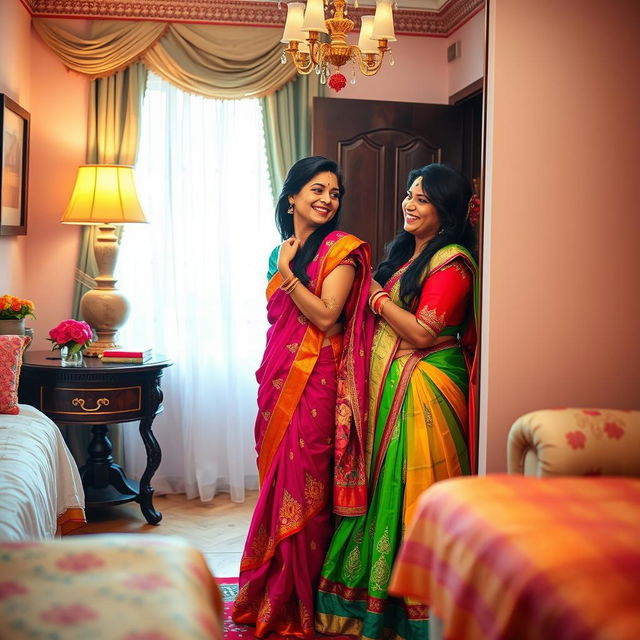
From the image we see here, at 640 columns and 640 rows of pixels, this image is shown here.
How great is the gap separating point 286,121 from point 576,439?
2.93m

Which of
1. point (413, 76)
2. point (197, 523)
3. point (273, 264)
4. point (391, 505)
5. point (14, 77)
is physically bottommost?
point (197, 523)

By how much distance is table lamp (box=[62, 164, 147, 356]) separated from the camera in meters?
4.15

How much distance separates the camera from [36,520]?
2.61 meters

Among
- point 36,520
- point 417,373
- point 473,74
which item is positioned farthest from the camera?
point 473,74

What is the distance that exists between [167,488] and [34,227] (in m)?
1.50

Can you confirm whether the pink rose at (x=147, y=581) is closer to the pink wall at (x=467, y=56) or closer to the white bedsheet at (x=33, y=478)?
the white bedsheet at (x=33, y=478)

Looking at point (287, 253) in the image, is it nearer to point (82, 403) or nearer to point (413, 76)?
point (82, 403)

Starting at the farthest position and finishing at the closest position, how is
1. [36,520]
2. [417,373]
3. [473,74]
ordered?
[473,74], [417,373], [36,520]

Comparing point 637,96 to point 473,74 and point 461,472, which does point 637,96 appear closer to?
point 461,472

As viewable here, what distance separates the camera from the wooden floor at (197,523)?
12.6ft

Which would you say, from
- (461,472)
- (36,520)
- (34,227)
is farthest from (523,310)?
(34,227)

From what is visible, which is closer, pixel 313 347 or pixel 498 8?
pixel 498 8

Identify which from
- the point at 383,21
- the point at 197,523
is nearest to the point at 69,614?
the point at 383,21

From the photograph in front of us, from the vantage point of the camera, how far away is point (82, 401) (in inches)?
152
